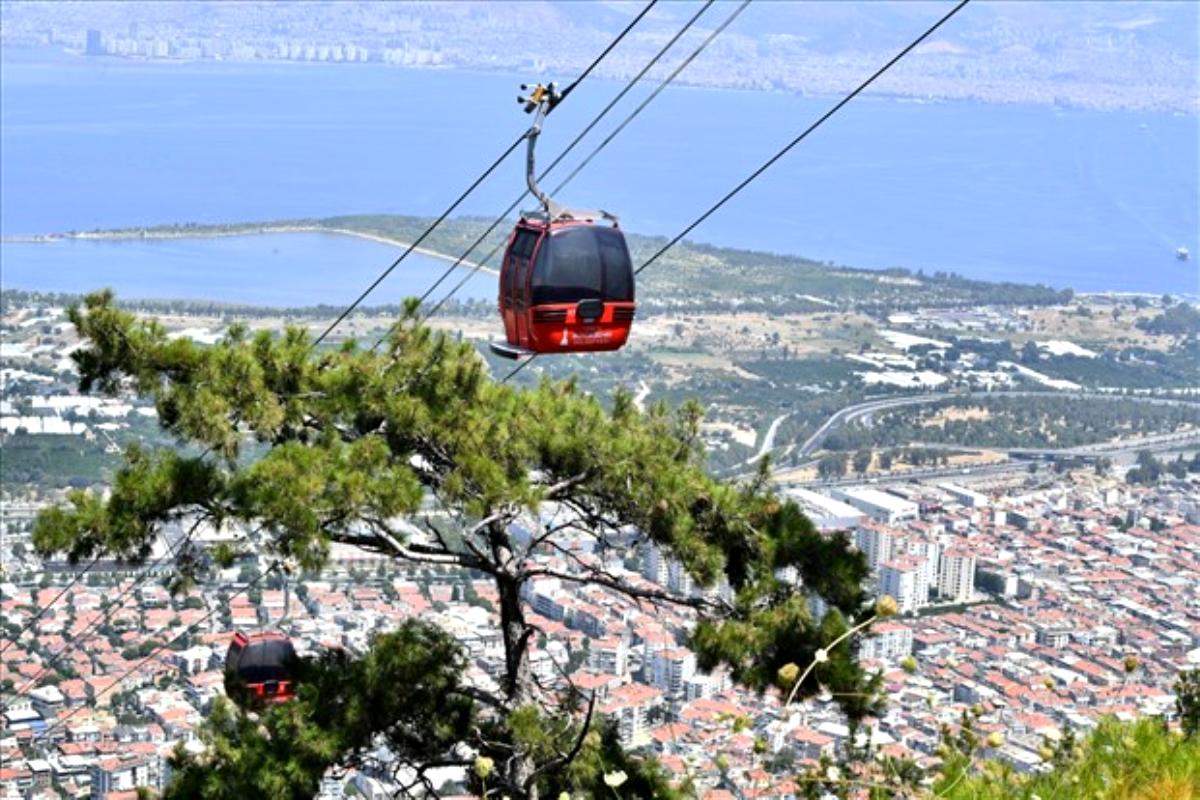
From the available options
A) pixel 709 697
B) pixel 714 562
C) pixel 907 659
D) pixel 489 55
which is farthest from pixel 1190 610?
pixel 489 55

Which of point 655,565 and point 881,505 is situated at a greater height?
point 655,565

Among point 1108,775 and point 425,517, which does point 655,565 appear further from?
point 1108,775

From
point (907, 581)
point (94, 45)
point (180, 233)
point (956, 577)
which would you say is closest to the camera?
point (907, 581)

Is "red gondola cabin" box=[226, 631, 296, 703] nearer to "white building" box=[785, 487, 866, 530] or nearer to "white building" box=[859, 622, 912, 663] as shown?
"white building" box=[859, 622, 912, 663]

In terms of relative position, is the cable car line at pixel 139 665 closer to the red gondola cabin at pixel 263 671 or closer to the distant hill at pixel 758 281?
the red gondola cabin at pixel 263 671

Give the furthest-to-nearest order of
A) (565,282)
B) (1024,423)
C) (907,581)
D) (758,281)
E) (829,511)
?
1. (758,281)
2. (1024,423)
3. (829,511)
4. (907,581)
5. (565,282)

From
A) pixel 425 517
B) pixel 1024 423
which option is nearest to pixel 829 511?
pixel 1024 423
